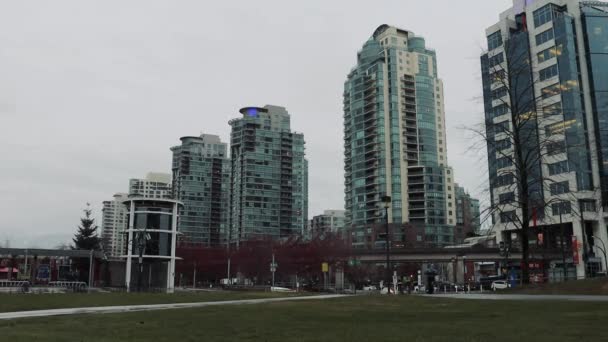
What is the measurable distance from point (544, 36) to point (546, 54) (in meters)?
4.16

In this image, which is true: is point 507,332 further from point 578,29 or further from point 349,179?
point 349,179

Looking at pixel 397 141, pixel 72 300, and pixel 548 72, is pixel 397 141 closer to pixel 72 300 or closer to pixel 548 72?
pixel 548 72

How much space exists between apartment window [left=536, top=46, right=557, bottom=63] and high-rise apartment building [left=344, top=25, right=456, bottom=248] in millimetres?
72720

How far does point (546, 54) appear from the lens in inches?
4296

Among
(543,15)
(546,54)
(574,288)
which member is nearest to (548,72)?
(546,54)

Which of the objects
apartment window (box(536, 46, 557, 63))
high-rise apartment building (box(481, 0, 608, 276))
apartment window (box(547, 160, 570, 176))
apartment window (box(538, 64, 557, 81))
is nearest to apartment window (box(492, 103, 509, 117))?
high-rise apartment building (box(481, 0, 608, 276))

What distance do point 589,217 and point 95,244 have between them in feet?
317

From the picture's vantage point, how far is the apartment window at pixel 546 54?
107625 mm

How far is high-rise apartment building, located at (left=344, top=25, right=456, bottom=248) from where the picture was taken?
178m

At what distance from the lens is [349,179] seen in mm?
190875

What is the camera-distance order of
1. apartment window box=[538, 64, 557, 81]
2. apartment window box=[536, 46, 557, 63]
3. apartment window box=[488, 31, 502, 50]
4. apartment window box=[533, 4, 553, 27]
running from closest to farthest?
apartment window box=[538, 64, 557, 81], apartment window box=[536, 46, 557, 63], apartment window box=[533, 4, 553, 27], apartment window box=[488, 31, 502, 50]

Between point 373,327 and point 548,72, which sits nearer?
point 373,327

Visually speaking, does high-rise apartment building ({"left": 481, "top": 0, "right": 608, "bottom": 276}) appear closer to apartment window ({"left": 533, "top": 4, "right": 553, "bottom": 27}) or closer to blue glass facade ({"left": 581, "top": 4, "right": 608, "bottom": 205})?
blue glass facade ({"left": 581, "top": 4, "right": 608, "bottom": 205})

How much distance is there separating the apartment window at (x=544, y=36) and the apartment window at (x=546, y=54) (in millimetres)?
2349
